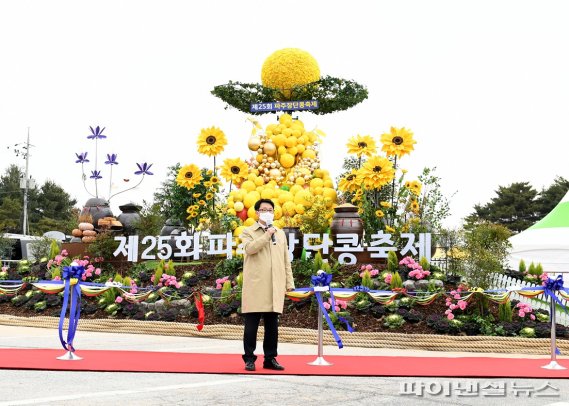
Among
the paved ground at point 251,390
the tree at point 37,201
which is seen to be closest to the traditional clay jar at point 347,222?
the paved ground at point 251,390

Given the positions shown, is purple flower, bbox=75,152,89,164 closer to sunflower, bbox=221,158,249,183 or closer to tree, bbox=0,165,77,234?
sunflower, bbox=221,158,249,183

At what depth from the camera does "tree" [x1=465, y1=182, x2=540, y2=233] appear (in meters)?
53.2

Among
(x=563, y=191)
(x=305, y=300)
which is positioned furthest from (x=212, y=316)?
(x=563, y=191)

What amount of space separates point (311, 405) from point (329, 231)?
10.4 metres

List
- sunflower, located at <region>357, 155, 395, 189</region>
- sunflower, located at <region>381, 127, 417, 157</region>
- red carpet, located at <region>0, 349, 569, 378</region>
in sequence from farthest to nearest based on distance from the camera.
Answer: sunflower, located at <region>381, 127, 417, 157</region>, sunflower, located at <region>357, 155, 395, 189</region>, red carpet, located at <region>0, 349, 569, 378</region>

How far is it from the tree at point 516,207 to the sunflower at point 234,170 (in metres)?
37.5

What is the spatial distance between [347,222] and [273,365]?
8.36 m

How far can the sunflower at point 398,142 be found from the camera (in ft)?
51.0

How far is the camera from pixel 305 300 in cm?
1202

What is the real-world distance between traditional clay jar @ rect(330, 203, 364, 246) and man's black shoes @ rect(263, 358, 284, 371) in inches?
320

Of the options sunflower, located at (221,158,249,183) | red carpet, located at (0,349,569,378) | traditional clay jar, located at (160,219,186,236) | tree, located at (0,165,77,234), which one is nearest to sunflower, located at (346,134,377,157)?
sunflower, located at (221,158,249,183)

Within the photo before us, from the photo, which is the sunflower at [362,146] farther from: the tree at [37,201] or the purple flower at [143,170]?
the tree at [37,201]

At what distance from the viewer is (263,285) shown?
6.98 m

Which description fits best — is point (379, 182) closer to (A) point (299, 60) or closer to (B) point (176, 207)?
(A) point (299, 60)
